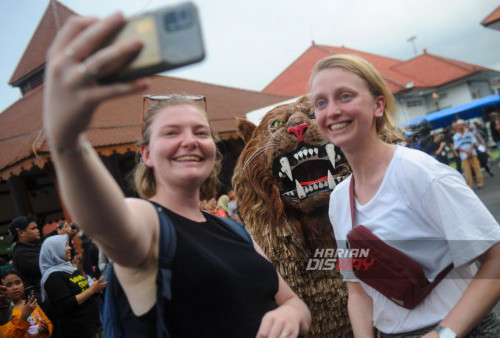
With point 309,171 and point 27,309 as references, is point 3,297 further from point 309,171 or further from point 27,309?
point 309,171

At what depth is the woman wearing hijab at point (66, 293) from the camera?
126 inches

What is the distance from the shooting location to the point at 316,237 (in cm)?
234

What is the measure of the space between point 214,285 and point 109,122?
25.7 ft

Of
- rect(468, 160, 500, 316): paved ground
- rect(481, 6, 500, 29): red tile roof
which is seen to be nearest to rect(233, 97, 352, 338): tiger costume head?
rect(468, 160, 500, 316): paved ground

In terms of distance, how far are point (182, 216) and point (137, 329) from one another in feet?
1.09

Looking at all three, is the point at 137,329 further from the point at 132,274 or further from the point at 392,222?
the point at 392,222

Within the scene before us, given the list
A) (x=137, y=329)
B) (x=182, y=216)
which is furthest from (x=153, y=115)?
(x=137, y=329)

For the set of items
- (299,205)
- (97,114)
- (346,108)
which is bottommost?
(299,205)

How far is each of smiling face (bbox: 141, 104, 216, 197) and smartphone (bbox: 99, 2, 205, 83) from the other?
504 mm

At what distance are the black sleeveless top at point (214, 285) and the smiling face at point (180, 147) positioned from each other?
0.41 feet

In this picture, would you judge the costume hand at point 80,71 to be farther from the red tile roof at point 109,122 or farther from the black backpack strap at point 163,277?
the red tile roof at point 109,122

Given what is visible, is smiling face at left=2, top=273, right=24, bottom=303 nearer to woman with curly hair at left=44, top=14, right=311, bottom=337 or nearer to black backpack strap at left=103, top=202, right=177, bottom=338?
woman with curly hair at left=44, top=14, right=311, bottom=337

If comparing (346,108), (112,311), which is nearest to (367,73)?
(346,108)

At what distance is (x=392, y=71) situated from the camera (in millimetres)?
25406
